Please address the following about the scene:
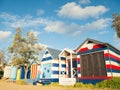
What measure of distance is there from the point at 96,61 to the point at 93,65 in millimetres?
711

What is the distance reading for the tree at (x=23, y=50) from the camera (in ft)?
93.0

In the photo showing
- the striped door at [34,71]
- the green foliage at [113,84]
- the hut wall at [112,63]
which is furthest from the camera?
the striped door at [34,71]

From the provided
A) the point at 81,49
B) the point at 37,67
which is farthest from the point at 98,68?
the point at 37,67

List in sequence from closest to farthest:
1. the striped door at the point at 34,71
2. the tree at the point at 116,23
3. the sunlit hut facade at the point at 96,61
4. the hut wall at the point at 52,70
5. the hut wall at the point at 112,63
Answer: the hut wall at the point at 112,63
the sunlit hut facade at the point at 96,61
the tree at the point at 116,23
the hut wall at the point at 52,70
the striped door at the point at 34,71

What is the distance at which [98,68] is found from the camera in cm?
1761

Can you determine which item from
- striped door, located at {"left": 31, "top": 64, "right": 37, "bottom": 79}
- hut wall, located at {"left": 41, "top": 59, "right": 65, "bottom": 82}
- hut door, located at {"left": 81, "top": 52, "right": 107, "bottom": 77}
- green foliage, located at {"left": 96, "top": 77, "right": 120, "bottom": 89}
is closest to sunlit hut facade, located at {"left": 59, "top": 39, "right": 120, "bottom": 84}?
hut door, located at {"left": 81, "top": 52, "right": 107, "bottom": 77}

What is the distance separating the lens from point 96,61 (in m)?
18.0

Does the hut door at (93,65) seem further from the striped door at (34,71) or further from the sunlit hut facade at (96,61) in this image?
the striped door at (34,71)

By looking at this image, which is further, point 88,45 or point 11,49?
point 11,49

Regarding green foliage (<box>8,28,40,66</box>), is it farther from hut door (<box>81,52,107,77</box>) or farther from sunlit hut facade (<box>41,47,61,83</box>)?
hut door (<box>81,52,107,77</box>)

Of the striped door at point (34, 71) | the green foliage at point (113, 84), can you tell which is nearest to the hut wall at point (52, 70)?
the striped door at point (34, 71)

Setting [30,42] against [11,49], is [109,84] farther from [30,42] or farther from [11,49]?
[11,49]

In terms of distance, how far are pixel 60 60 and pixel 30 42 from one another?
8.74 m

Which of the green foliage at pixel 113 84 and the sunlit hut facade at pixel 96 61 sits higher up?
the sunlit hut facade at pixel 96 61
